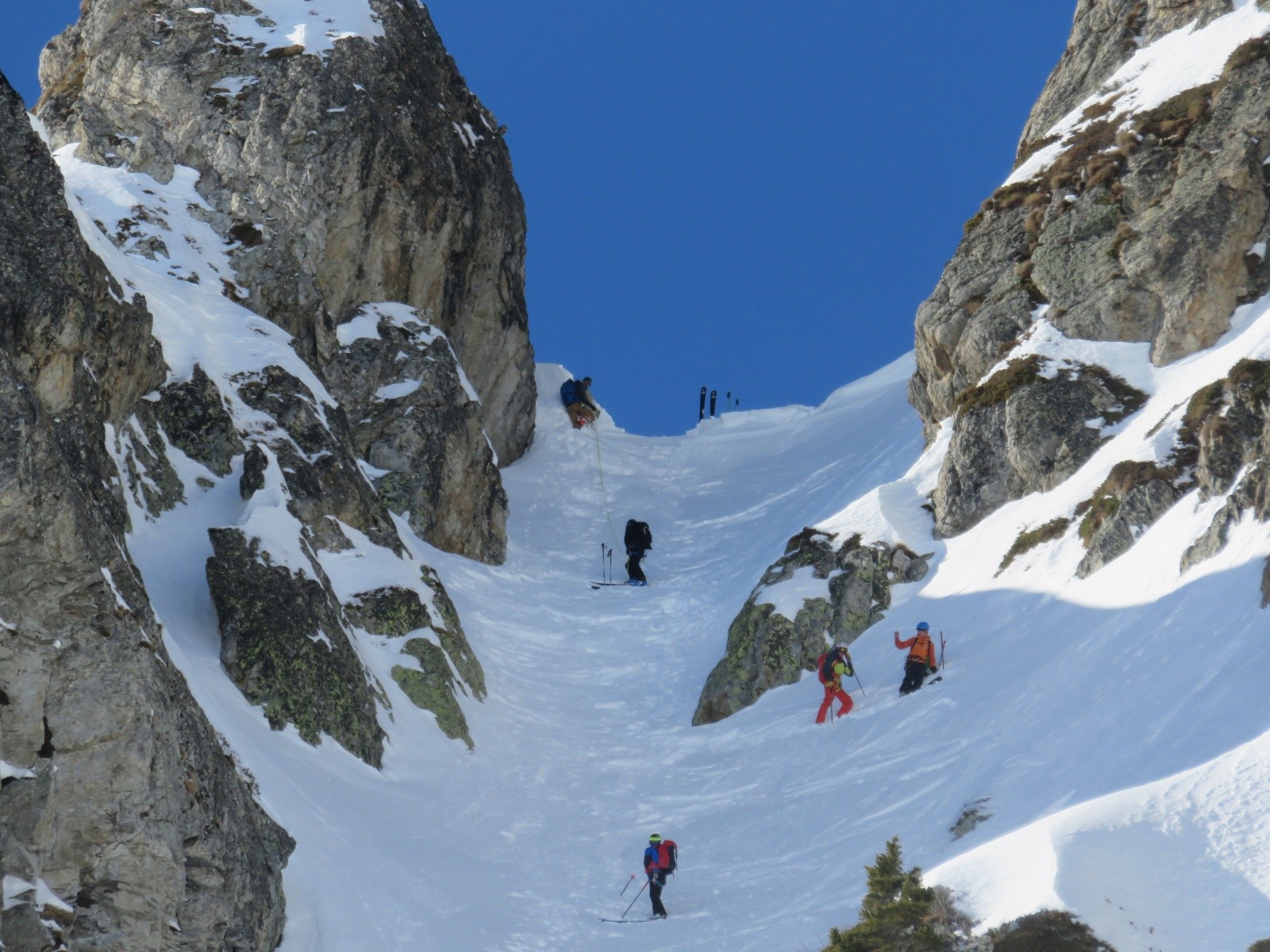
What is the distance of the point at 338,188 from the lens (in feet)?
143

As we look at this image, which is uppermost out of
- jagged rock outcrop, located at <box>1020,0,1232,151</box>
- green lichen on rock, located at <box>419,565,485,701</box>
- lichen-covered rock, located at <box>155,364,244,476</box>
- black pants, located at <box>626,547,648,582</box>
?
jagged rock outcrop, located at <box>1020,0,1232,151</box>

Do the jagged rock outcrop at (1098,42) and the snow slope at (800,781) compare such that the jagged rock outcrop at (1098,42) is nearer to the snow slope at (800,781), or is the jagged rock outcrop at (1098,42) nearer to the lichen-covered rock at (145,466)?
the snow slope at (800,781)

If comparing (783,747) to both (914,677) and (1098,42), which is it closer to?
(914,677)

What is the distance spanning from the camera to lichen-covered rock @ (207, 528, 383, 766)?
23531 mm

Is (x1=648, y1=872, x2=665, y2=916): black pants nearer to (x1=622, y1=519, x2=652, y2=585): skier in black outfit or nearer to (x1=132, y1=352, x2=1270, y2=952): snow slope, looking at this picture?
(x1=132, y1=352, x2=1270, y2=952): snow slope

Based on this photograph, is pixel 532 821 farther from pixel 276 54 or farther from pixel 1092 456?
pixel 276 54

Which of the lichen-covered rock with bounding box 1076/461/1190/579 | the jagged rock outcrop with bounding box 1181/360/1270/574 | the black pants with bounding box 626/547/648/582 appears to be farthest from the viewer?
the black pants with bounding box 626/547/648/582

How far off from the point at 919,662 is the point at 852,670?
1.42 meters

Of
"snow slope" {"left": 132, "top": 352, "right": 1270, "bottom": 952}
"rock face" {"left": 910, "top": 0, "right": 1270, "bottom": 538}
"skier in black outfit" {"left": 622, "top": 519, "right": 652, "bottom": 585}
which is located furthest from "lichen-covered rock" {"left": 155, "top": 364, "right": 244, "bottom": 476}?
"skier in black outfit" {"left": 622, "top": 519, "right": 652, "bottom": 585}

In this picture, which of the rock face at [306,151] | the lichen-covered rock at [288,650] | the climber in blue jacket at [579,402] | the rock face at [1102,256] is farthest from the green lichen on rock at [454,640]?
the climber in blue jacket at [579,402]

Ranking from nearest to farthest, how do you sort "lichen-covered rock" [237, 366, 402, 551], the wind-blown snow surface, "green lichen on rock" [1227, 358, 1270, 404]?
the wind-blown snow surface < "green lichen on rock" [1227, 358, 1270, 404] < "lichen-covered rock" [237, 366, 402, 551]

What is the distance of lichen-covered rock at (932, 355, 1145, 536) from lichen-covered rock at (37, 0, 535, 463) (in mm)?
19042

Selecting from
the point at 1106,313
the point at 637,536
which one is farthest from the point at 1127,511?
the point at 637,536

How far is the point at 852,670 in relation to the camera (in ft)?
88.9
